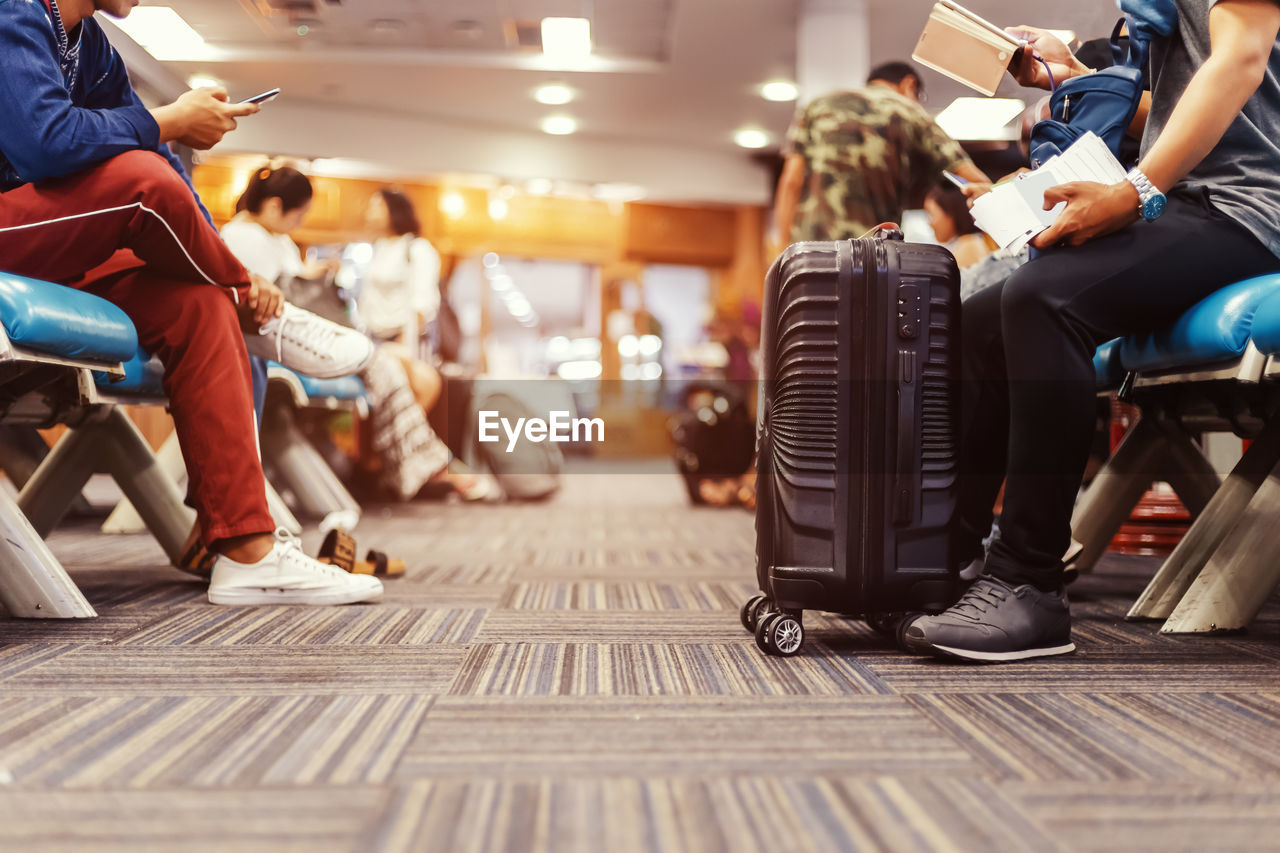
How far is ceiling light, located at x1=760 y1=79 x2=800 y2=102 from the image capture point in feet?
17.5

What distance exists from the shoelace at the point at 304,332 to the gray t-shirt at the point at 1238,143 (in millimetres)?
1532

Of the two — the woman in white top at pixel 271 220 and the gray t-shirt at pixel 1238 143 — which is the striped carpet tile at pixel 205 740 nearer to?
the gray t-shirt at pixel 1238 143

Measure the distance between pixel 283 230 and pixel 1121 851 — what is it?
287 cm

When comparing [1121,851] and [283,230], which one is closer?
[1121,851]

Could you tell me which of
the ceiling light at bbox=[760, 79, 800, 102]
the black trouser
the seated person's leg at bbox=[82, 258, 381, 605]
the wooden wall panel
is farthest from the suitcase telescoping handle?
the wooden wall panel

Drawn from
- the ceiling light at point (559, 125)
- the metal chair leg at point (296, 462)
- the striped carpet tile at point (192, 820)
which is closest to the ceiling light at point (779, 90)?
the ceiling light at point (559, 125)

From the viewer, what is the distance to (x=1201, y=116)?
1174 millimetres

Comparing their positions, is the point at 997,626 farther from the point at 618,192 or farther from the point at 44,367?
the point at 618,192

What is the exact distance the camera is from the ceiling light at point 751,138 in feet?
21.4

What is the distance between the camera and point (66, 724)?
0.93 meters

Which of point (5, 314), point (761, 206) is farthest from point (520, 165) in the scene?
point (5, 314)

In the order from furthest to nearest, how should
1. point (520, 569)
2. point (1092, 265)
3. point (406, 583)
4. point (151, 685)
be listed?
point (520, 569), point (406, 583), point (1092, 265), point (151, 685)

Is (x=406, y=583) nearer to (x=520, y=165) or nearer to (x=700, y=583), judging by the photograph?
(x=700, y=583)

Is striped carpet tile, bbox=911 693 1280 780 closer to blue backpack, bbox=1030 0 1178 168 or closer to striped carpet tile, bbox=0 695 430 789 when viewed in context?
striped carpet tile, bbox=0 695 430 789
